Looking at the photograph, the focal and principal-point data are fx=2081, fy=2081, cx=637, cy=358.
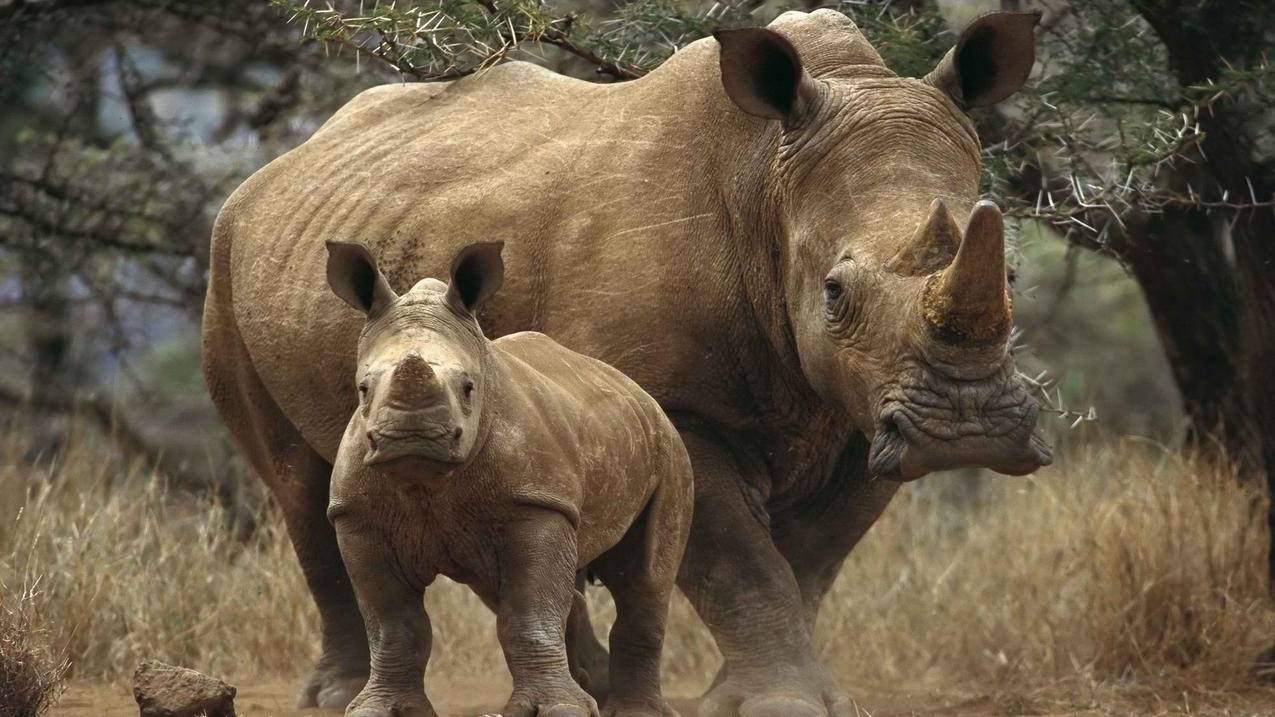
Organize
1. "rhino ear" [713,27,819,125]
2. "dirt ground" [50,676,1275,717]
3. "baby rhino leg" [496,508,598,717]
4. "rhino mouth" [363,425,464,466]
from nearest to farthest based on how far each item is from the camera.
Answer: "rhino mouth" [363,425,464,466] → "baby rhino leg" [496,508,598,717] → "rhino ear" [713,27,819,125] → "dirt ground" [50,676,1275,717]

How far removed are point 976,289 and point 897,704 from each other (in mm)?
2869

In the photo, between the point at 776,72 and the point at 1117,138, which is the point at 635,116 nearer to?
the point at 776,72

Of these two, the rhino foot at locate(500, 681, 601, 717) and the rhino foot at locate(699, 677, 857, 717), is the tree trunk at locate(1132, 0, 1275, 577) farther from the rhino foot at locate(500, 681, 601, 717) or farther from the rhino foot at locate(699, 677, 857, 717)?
the rhino foot at locate(500, 681, 601, 717)

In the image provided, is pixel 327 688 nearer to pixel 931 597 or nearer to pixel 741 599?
pixel 741 599

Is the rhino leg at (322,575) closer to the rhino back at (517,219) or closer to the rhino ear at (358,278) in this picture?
the rhino back at (517,219)

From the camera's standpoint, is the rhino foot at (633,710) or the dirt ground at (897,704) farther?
the dirt ground at (897,704)

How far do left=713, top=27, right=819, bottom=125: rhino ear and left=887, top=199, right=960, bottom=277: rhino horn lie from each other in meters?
0.80

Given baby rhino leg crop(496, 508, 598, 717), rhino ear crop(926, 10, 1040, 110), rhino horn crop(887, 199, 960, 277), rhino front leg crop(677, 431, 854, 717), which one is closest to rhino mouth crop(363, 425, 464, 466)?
baby rhino leg crop(496, 508, 598, 717)

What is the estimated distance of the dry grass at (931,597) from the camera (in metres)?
7.93

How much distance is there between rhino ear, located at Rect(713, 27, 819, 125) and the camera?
19.5 feet

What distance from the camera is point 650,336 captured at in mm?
6199

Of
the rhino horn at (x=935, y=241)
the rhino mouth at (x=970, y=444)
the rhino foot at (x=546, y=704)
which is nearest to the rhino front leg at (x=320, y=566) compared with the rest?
the rhino foot at (x=546, y=704)

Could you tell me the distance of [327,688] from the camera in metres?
6.93

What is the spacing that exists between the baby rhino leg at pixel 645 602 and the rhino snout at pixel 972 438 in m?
0.69
